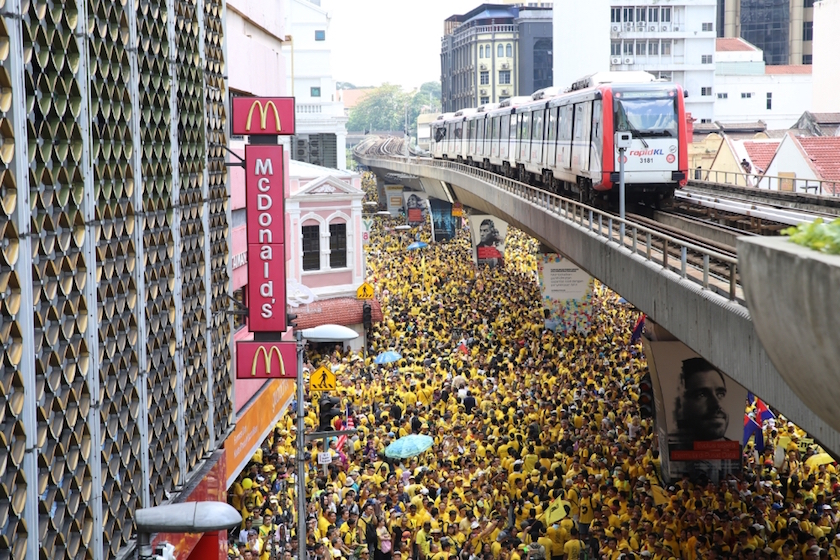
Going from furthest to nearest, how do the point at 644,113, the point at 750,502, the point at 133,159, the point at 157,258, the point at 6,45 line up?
1. the point at 644,113
2. the point at 750,502
3. the point at 157,258
4. the point at 133,159
5. the point at 6,45

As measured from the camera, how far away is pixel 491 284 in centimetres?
4325

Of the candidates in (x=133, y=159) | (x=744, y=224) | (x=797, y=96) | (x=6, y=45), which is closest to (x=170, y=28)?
(x=133, y=159)

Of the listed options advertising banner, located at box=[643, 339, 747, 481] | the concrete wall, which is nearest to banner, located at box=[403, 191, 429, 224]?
the concrete wall

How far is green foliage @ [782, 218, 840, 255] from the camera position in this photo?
661 centimetres

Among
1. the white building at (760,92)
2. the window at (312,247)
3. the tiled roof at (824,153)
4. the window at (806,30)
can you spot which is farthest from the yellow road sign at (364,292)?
the window at (806,30)

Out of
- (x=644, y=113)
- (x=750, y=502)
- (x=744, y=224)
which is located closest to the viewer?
(x=750, y=502)

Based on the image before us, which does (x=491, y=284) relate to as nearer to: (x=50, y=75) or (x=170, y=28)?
(x=170, y=28)

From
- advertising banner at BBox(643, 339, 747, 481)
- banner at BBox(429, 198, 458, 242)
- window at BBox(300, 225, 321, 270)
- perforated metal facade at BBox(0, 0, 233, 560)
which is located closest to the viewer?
perforated metal facade at BBox(0, 0, 233, 560)

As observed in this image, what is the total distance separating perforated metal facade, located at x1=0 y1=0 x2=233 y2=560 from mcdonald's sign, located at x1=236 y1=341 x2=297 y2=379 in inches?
27.6

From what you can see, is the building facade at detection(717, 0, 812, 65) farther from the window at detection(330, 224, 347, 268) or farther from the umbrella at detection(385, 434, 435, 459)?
the umbrella at detection(385, 434, 435, 459)

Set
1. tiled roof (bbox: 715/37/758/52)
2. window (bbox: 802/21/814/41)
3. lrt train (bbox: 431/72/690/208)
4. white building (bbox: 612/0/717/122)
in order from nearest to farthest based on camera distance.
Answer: lrt train (bbox: 431/72/690/208) → white building (bbox: 612/0/717/122) → tiled roof (bbox: 715/37/758/52) → window (bbox: 802/21/814/41)

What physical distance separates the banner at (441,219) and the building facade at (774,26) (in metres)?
53.1

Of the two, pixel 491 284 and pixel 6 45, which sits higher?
pixel 6 45

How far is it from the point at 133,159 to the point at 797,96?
79184mm
